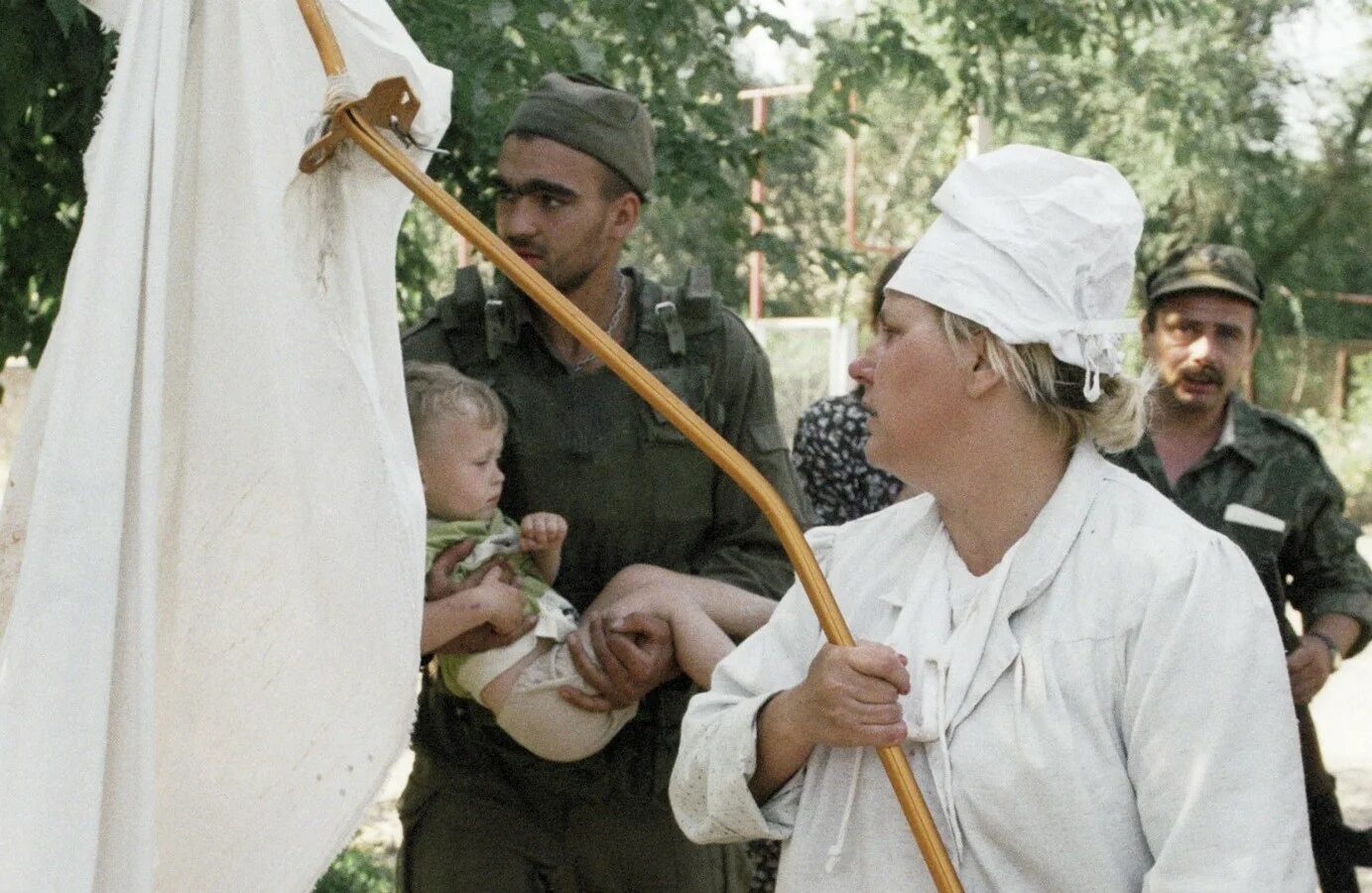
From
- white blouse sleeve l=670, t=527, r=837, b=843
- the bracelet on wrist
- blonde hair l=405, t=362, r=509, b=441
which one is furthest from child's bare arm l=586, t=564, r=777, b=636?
the bracelet on wrist

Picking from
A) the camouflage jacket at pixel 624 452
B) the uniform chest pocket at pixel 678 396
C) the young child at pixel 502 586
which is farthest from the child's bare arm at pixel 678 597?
the uniform chest pocket at pixel 678 396

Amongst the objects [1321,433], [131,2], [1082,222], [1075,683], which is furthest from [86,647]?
[1321,433]

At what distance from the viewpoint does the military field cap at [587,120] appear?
3.89m

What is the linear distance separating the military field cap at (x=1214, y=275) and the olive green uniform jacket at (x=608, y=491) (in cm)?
125

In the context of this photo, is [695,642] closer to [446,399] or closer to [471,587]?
[471,587]

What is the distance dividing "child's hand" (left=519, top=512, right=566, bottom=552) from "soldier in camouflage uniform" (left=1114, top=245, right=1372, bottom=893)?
1439 millimetres

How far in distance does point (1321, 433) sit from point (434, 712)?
20.0 m

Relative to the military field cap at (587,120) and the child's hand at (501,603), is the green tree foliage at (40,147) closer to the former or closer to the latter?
the military field cap at (587,120)

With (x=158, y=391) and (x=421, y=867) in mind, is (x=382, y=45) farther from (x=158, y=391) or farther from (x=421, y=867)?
(x=421, y=867)

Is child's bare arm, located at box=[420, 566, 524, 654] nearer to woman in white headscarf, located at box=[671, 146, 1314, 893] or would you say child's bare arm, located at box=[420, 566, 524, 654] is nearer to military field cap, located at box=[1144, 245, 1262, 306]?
woman in white headscarf, located at box=[671, 146, 1314, 893]

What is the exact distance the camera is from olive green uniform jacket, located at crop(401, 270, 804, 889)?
372cm

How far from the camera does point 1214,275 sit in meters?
4.48

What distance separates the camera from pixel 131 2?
8.02ft

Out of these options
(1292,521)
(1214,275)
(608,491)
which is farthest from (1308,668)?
(608,491)
